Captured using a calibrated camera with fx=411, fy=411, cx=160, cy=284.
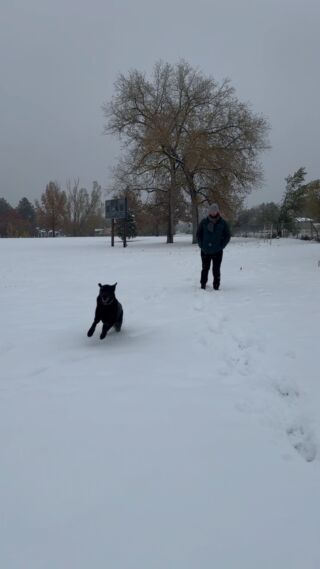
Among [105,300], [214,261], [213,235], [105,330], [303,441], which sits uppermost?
[213,235]

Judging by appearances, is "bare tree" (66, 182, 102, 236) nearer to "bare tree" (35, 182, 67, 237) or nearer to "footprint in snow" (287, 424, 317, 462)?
"bare tree" (35, 182, 67, 237)

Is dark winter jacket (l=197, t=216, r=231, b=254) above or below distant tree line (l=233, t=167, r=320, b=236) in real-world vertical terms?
below

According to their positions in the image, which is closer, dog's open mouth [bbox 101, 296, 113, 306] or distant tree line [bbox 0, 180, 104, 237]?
dog's open mouth [bbox 101, 296, 113, 306]

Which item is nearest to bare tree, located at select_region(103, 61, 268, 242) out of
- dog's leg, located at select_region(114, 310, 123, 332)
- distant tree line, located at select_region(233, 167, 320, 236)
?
distant tree line, located at select_region(233, 167, 320, 236)

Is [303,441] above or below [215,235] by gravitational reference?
below

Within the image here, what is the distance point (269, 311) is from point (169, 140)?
73.9 feet

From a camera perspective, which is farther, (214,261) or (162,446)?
(214,261)

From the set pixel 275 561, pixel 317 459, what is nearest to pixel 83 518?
pixel 275 561

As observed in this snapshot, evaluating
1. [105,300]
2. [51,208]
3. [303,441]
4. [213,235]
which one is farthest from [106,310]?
[51,208]

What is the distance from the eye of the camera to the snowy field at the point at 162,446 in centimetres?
226

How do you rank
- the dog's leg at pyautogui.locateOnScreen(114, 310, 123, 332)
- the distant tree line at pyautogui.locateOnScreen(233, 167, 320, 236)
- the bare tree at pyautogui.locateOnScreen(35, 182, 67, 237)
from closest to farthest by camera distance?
the dog's leg at pyautogui.locateOnScreen(114, 310, 123, 332) < the distant tree line at pyautogui.locateOnScreen(233, 167, 320, 236) < the bare tree at pyautogui.locateOnScreen(35, 182, 67, 237)

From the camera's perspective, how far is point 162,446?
3115 mm

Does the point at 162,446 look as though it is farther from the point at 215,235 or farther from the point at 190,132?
the point at 190,132

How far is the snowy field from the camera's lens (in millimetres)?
2260
